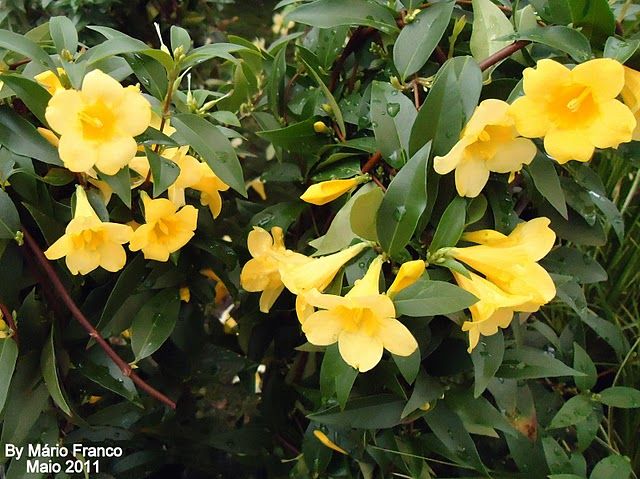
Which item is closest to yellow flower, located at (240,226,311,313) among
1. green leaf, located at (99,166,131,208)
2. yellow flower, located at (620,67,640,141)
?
green leaf, located at (99,166,131,208)

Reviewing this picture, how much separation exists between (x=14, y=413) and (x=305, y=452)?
1.27 ft

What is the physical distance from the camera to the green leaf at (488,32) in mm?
665

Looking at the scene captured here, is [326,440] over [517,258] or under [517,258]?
under

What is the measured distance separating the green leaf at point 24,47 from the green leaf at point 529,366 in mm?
625

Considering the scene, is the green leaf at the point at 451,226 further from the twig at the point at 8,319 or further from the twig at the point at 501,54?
the twig at the point at 8,319

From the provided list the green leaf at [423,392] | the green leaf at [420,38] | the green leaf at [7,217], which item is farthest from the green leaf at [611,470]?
the green leaf at [7,217]

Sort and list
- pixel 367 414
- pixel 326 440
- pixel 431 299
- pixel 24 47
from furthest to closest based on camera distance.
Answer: pixel 326 440, pixel 367 414, pixel 24 47, pixel 431 299

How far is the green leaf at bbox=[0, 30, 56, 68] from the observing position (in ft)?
2.06

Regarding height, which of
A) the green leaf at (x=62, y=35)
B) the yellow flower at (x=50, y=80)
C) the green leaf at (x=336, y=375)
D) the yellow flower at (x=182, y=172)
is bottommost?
the green leaf at (x=336, y=375)

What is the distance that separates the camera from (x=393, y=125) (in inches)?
25.8

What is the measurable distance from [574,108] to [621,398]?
1.56ft

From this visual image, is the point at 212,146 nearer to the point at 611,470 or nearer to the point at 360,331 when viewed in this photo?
the point at 360,331

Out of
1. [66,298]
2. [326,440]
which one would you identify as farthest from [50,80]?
[326,440]

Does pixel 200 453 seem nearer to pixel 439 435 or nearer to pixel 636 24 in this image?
pixel 439 435
